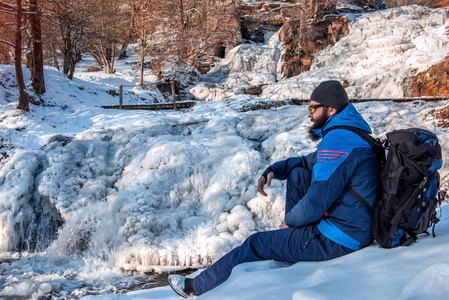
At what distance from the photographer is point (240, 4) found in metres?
28.3

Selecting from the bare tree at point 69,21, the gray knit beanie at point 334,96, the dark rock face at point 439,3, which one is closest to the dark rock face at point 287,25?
the dark rock face at point 439,3

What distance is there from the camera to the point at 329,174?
2.14 m

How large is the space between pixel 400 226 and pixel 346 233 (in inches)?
13.4

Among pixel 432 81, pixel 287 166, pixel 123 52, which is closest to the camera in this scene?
pixel 287 166

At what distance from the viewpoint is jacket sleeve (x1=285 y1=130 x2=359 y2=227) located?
2.13m

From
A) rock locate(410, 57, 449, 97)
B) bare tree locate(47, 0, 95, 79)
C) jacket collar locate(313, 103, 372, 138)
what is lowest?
jacket collar locate(313, 103, 372, 138)

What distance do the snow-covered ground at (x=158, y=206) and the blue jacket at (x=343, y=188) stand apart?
0.18m

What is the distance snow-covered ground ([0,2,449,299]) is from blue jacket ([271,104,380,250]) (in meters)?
0.18

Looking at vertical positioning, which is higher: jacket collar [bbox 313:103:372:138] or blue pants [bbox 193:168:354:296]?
jacket collar [bbox 313:103:372:138]

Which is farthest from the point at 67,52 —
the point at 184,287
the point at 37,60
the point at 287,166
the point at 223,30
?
the point at 184,287

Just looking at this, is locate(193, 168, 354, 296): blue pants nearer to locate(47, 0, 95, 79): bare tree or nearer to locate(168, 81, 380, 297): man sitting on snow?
locate(168, 81, 380, 297): man sitting on snow

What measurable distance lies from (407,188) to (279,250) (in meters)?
0.99

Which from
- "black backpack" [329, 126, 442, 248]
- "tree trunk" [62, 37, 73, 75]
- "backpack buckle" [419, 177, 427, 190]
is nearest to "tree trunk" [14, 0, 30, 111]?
"tree trunk" [62, 37, 73, 75]

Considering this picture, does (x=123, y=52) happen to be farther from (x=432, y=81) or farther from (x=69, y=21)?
(x=432, y=81)
